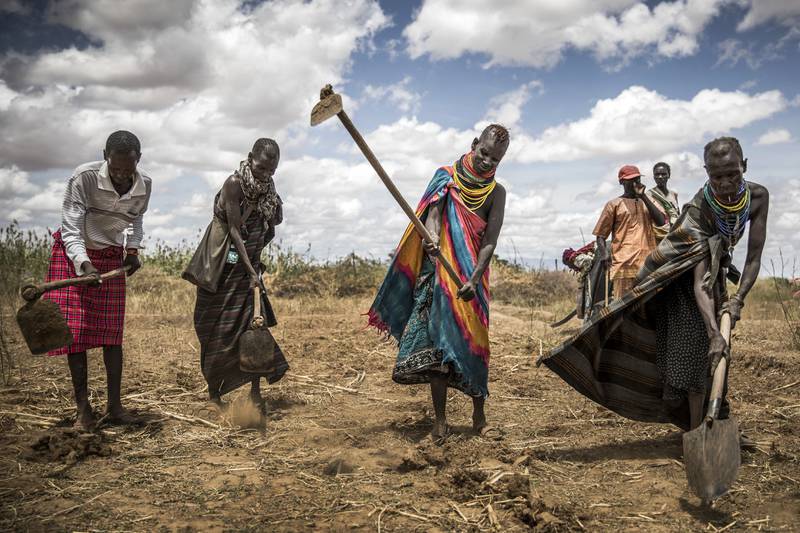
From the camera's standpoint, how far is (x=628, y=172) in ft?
21.8

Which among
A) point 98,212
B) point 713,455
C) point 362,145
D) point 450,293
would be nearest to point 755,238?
point 713,455

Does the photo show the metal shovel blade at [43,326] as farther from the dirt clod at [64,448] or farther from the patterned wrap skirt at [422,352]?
the patterned wrap skirt at [422,352]

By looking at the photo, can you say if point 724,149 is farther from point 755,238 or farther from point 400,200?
point 400,200

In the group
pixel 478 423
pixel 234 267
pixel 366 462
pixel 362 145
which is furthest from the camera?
pixel 234 267

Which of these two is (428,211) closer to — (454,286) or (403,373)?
(454,286)

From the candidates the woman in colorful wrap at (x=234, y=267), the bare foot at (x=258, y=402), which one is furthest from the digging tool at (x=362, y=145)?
the bare foot at (x=258, y=402)

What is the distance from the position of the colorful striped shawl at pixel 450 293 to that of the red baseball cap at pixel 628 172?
3004 mm

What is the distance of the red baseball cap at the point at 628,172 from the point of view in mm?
6602

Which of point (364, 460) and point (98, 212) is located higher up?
point (98, 212)

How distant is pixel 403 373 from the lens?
13.6 ft

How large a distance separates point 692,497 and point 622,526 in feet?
1.83

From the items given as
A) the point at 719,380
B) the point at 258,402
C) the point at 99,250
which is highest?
the point at 99,250

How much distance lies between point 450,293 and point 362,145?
3.59 feet

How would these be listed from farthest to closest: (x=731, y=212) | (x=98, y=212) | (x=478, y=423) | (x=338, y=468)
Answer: (x=478, y=423) < (x=98, y=212) < (x=338, y=468) < (x=731, y=212)
